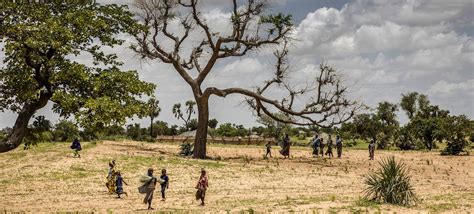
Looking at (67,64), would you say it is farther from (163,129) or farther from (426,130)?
(163,129)

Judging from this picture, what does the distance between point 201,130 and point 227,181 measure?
35.7 feet

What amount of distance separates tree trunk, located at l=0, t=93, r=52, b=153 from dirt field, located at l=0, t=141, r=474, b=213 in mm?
5687

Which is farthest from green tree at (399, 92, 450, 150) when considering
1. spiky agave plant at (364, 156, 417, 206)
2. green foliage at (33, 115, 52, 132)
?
green foliage at (33, 115, 52, 132)

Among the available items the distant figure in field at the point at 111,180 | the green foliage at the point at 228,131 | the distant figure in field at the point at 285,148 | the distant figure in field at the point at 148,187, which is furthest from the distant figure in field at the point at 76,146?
the green foliage at the point at 228,131

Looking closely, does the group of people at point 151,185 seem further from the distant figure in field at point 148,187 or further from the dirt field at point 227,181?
the dirt field at point 227,181

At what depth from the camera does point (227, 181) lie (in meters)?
27.5

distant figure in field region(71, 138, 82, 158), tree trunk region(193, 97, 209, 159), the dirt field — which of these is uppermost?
tree trunk region(193, 97, 209, 159)

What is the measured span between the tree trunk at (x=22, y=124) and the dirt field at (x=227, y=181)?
569 cm

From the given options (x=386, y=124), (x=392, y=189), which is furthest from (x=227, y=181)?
(x=386, y=124)

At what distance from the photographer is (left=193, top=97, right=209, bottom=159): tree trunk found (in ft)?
123

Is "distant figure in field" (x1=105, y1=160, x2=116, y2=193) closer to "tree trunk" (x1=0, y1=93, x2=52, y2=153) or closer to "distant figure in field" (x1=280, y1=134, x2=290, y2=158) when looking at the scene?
"tree trunk" (x1=0, y1=93, x2=52, y2=153)

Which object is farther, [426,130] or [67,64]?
[426,130]

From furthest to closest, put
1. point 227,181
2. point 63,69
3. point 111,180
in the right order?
1. point 227,181
2. point 111,180
3. point 63,69

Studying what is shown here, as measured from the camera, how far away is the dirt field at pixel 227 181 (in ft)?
64.2
